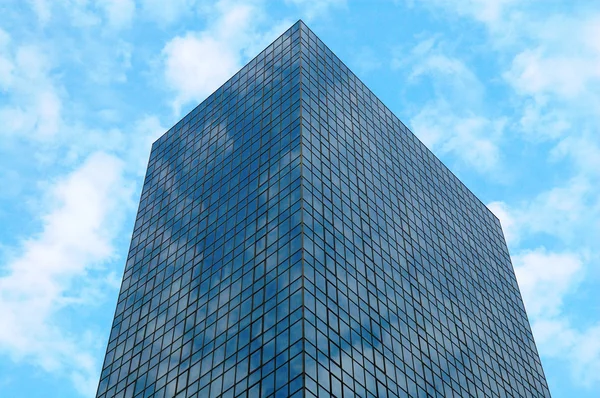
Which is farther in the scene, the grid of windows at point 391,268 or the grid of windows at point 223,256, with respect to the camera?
the grid of windows at point 391,268

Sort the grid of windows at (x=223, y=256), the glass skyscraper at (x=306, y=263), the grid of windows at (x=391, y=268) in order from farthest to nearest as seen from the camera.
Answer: the grid of windows at (x=391, y=268), the glass skyscraper at (x=306, y=263), the grid of windows at (x=223, y=256)

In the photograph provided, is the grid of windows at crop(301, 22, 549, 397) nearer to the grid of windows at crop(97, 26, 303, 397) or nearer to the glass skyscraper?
the glass skyscraper

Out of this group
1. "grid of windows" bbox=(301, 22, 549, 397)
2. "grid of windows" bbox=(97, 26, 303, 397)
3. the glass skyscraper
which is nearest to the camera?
"grid of windows" bbox=(97, 26, 303, 397)

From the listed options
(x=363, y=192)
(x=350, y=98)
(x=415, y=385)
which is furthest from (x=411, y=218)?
(x=415, y=385)

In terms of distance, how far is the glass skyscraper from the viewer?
6259cm

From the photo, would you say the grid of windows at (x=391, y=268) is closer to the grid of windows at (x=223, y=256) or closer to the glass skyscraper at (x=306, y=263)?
the glass skyscraper at (x=306, y=263)

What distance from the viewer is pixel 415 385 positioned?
67.3 meters

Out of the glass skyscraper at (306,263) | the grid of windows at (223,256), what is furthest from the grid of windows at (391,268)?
the grid of windows at (223,256)

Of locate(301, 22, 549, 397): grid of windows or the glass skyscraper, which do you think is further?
locate(301, 22, 549, 397): grid of windows

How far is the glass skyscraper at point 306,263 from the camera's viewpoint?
6259 centimetres

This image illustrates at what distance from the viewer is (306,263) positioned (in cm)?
6444

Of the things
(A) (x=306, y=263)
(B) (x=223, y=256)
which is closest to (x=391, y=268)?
(A) (x=306, y=263)

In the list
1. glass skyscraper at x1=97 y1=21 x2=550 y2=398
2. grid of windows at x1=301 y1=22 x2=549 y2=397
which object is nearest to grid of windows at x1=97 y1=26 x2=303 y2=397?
glass skyscraper at x1=97 y1=21 x2=550 y2=398

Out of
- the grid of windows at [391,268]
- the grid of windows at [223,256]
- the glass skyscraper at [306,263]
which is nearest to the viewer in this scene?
the grid of windows at [223,256]
